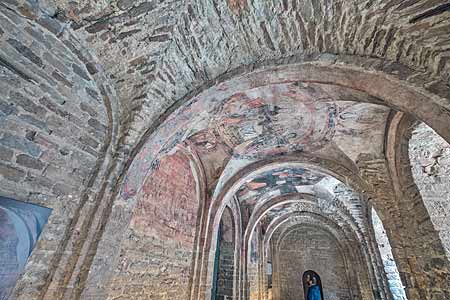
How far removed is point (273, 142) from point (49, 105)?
4068 millimetres

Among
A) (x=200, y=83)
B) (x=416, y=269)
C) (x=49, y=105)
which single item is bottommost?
(x=416, y=269)

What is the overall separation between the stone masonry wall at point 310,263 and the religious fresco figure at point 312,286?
0.19 meters

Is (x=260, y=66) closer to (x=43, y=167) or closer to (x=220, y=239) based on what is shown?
(x=43, y=167)

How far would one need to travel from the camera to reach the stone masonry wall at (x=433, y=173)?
2.88 metres

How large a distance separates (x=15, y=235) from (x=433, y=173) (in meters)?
5.00

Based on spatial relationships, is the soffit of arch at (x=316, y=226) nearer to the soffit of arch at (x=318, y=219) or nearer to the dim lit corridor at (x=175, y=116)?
the soffit of arch at (x=318, y=219)

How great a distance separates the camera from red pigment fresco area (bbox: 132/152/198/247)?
4.02 meters

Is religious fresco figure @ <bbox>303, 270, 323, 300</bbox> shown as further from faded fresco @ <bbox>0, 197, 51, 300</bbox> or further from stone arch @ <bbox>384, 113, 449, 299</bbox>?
faded fresco @ <bbox>0, 197, 51, 300</bbox>

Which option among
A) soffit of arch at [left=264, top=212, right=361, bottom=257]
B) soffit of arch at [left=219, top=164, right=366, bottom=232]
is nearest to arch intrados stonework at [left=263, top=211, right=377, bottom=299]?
soffit of arch at [left=264, top=212, right=361, bottom=257]

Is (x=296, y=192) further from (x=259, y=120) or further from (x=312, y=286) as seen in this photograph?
(x=312, y=286)

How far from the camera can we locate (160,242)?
14.1 ft

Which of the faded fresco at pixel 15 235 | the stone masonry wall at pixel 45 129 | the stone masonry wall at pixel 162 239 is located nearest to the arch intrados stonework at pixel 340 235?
the stone masonry wall at pixel 162 239

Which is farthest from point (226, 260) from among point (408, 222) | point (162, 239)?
point (408, 222)

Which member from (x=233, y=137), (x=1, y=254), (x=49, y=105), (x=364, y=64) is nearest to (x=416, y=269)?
(x=364, y=64)
